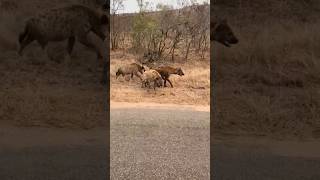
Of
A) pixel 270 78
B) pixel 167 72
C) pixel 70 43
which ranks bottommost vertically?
pixel 270 78

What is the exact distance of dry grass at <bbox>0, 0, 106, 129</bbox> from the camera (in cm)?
1114

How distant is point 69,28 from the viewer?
1628 centimetres

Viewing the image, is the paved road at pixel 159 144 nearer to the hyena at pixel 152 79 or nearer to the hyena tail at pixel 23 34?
the hyena at pixel 152 79

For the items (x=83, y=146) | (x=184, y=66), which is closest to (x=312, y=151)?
(x=83, y=146)

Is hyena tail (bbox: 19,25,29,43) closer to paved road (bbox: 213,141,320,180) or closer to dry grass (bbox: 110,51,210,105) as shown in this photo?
dry grass (bbox: 110,51,210,105)

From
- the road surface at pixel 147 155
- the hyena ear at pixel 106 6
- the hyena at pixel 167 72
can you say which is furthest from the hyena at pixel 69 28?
the road surface at pixel 147 155

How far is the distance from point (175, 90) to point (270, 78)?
2451 millimetres

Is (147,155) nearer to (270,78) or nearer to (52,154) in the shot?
(52,154)

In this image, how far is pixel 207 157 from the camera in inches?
305

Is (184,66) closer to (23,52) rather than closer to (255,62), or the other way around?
(255,62)

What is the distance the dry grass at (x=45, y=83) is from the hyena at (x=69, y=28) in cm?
26

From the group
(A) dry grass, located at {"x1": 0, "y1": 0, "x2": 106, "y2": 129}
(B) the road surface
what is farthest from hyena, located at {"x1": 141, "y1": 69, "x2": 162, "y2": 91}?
(B) the road surface

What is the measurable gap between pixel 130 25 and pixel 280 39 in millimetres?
6660

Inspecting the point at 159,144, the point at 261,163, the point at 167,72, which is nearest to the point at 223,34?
the point at 167,72
